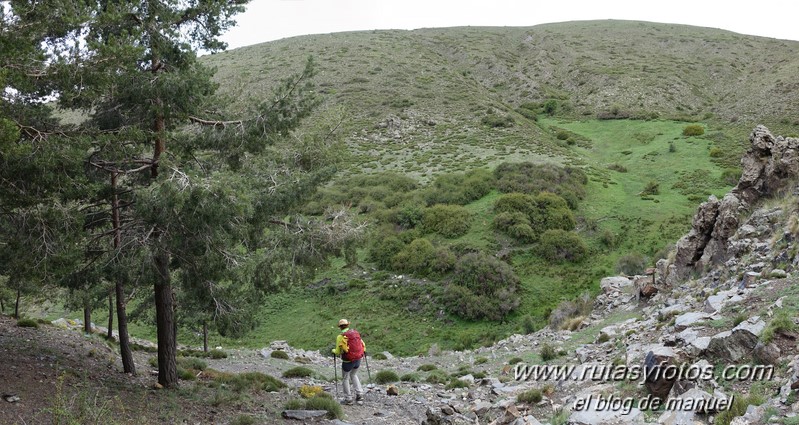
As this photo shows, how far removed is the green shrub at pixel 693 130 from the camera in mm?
47875

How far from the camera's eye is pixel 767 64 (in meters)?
69.5

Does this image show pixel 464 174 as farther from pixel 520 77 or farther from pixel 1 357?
pixel 520 77

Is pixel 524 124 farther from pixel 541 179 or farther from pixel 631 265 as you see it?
pixel 631 265

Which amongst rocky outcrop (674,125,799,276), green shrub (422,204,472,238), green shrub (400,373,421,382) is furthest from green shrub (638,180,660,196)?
green shrub (400,373,421,382)

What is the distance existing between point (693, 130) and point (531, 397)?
48.7 m

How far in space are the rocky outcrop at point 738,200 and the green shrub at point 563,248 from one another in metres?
10.3

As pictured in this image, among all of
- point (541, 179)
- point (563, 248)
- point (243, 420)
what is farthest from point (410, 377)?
point (541, 179)

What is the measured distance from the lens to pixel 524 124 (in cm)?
5172

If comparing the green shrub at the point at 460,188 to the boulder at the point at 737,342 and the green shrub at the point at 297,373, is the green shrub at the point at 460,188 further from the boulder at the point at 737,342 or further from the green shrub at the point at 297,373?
the boulder at the point at 737,342

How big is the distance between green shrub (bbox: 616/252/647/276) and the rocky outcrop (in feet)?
25.8

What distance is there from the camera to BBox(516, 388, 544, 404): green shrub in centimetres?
872

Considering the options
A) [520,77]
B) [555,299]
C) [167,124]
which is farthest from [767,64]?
[167,124]

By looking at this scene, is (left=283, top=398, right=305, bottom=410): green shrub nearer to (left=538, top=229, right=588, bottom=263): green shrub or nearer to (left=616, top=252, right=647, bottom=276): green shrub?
(left=616, top=252, right=647, bottom=276): green shrub

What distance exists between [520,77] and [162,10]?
69.0m
